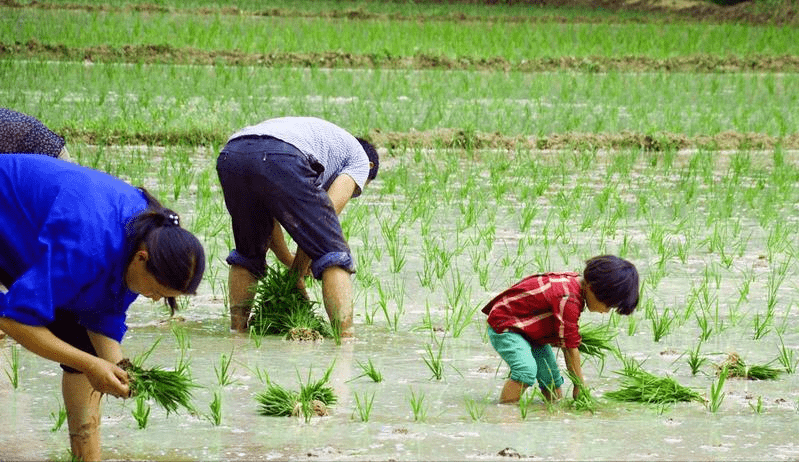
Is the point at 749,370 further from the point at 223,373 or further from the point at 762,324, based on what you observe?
the point at 223,373

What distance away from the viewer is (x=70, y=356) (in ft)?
9.69

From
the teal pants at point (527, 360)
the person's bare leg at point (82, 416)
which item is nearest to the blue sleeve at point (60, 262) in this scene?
the person's bare leg at point (82, 416)

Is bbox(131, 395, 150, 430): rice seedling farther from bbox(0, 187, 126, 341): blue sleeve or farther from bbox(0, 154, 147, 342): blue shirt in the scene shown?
bbox(0, 187, 126, 341): blue sleeve

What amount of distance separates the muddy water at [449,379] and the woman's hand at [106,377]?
42cm

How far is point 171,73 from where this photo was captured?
12.0 metres

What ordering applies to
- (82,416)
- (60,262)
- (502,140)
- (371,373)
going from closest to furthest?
(60,262), (82,416), (371,373), (502,140)

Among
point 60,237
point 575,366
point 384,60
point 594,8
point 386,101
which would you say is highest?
point 594,8

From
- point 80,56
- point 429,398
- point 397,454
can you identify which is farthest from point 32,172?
point 80,56

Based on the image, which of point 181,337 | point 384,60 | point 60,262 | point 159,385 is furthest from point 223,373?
point 384,60

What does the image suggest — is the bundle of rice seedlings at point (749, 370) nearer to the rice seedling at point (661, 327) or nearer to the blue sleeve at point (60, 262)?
the rice seedling at point (661, 327)

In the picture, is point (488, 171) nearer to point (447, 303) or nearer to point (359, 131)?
point (359, 131)

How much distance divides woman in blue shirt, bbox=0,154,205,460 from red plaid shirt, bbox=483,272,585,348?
123cm

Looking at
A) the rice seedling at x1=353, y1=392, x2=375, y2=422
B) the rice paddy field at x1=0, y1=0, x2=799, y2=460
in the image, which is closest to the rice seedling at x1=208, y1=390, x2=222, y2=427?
the rice paddy field at x1=0, y1=0, x2=799, y2=460

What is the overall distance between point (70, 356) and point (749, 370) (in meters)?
2.26
